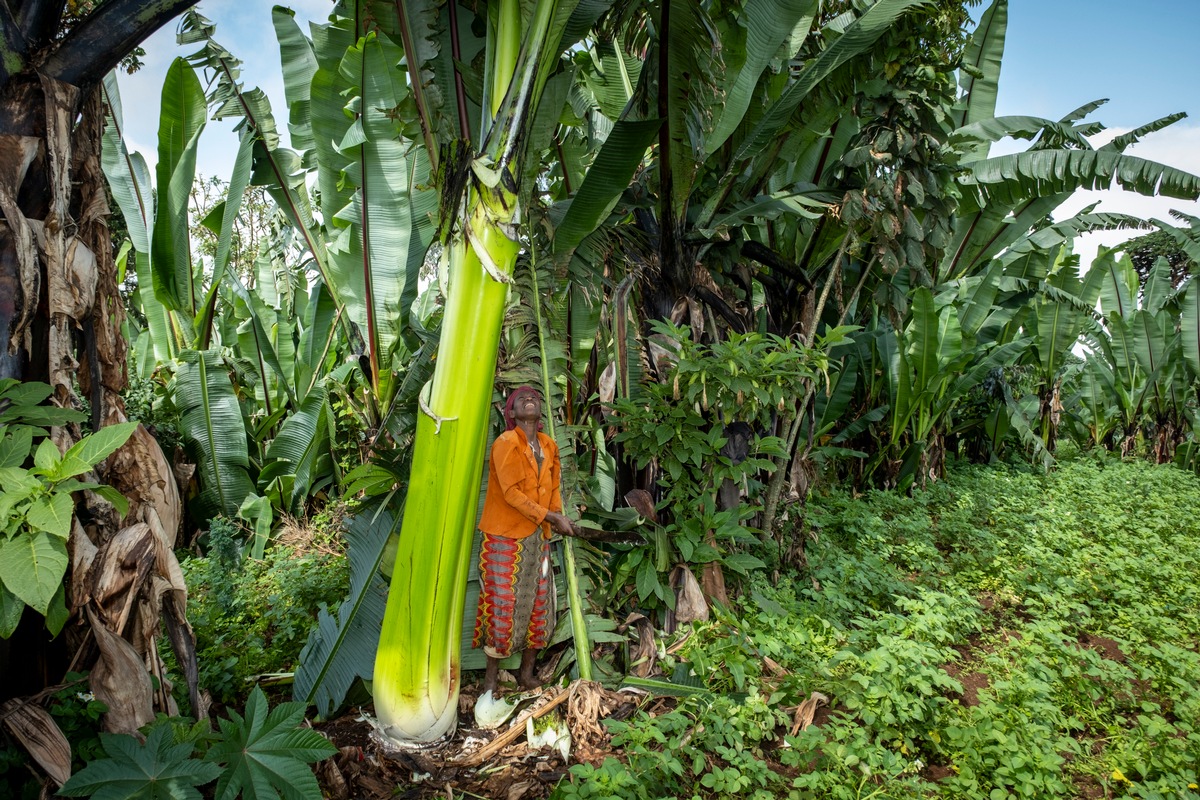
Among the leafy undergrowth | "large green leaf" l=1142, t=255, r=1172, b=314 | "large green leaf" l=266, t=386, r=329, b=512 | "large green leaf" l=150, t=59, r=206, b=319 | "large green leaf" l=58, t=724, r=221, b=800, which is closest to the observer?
"large green leaf" l=58, t=724, r=221, b=800

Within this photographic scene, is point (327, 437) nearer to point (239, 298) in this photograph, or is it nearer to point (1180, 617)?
point (239, 298)

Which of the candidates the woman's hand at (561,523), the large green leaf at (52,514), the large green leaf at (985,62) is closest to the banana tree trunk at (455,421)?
the woman's hand at (561,523)

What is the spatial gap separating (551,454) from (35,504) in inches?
74.6

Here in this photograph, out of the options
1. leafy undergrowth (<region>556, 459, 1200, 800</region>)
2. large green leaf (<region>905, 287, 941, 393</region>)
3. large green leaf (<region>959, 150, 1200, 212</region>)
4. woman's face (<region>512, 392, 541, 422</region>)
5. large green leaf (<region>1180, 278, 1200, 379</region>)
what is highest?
large green leaf (<region>959, 150, 1200, 212</region>)

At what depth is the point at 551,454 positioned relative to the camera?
3.26m

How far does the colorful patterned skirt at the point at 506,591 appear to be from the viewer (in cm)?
313

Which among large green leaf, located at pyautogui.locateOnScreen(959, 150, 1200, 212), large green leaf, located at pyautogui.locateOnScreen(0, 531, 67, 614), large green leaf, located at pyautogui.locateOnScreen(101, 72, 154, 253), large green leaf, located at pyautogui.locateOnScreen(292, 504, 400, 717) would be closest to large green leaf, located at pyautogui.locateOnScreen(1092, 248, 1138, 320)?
large green leaf, located at pyautogui.locateOnScreen(959, 150, 1200, 212)

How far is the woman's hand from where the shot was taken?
3133 mm

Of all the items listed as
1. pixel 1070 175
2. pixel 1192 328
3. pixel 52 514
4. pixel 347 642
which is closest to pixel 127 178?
pixel 347 642

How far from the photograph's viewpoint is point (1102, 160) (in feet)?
17.3

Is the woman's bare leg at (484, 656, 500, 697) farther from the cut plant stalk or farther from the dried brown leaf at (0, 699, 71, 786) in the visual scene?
the dried brown leaf at (0, 699, 71, 786)

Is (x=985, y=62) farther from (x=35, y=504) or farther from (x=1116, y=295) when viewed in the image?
(x=35, y=504)

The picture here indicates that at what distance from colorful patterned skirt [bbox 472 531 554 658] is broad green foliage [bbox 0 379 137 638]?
1.54m

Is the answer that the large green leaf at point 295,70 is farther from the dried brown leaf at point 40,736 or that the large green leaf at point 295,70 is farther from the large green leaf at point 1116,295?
the large green leaf at point 1116,295
